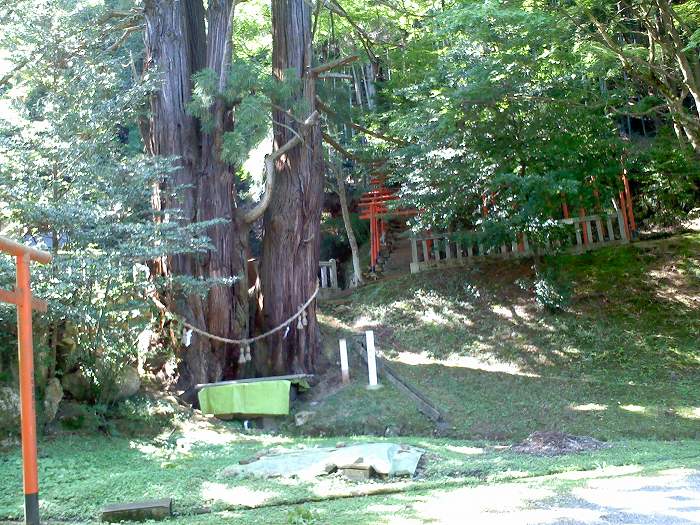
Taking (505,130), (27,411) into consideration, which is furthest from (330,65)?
(27,411)

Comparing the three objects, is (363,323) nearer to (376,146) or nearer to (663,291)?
(376,146)

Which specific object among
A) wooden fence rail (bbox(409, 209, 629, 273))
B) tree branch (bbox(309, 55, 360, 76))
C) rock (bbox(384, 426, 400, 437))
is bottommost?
rock (bbox(384, 426, 400, 437))

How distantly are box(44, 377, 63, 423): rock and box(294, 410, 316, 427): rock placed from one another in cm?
318

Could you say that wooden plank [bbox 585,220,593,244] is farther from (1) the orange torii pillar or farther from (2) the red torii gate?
(1) the orange torii pillar

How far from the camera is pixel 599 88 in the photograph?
46.5 feet

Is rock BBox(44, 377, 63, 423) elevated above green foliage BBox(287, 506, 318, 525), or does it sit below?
above

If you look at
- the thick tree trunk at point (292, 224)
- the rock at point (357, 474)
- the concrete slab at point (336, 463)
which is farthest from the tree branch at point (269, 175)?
the rock at point (357, 474)

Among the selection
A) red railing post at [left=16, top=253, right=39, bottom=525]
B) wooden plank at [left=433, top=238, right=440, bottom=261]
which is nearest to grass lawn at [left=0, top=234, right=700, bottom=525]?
wooden plank at [left=433, top=238, right=440, bottom=261]

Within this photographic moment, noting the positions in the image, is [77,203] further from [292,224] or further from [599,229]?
[599,229]

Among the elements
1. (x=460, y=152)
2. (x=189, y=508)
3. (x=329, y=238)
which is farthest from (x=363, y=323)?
(x=189, y=508)

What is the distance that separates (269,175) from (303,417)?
12.3ft

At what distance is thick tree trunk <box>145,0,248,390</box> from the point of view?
10.4 m

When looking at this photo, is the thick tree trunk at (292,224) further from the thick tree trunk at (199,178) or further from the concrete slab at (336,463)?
the concrete slab at (336,463)

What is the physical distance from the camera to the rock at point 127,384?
30.0ft
